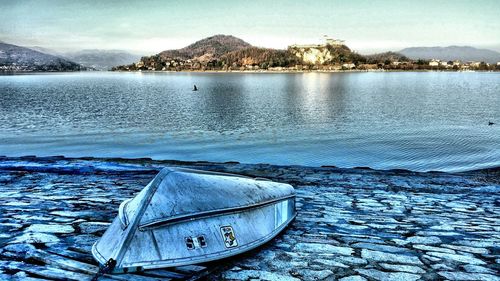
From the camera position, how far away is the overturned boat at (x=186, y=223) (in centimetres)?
424

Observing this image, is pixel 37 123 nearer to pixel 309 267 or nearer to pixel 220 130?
pixel 220 130

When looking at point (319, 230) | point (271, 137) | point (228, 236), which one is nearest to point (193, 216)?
point (228, 236)

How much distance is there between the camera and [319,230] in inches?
241

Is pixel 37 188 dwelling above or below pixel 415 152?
above

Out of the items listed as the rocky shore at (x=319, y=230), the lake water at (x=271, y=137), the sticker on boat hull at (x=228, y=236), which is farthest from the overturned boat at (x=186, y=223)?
the lake water at (x=271, y=137)

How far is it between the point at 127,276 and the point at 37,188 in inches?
226

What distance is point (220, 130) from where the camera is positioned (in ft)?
87.5

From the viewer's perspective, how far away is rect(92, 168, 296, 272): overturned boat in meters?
4.24

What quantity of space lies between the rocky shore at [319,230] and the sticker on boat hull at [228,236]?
20 cm

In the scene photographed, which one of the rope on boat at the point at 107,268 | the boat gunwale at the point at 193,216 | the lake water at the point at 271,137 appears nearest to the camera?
the rope on boat at the point at 107,268

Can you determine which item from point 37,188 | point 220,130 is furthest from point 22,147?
point 37,188

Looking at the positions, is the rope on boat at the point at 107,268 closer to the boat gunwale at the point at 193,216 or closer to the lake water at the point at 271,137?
the boat gunwale at the point at 193,216

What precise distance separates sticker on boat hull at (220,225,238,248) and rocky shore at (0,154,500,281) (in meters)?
0.20

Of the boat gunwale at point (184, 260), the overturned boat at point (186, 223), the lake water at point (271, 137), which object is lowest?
the lake water at point (271, 137)
